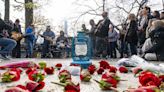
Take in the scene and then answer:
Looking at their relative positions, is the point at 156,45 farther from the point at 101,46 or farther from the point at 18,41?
the point at 18,41

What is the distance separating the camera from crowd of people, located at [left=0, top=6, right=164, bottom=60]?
32.4 ft

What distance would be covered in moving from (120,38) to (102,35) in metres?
0.72

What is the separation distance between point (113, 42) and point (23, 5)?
8096 millimetres

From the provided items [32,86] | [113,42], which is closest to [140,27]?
[113,42]

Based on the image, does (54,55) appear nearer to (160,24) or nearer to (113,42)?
(113,42)

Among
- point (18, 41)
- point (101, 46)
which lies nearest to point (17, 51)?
point (18, 41)

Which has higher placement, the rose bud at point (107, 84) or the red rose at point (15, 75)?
the rose bud at point (107, 84)

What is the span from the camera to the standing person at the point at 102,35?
41.9ft

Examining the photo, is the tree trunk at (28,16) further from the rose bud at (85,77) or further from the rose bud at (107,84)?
the rose bud at (107,84)

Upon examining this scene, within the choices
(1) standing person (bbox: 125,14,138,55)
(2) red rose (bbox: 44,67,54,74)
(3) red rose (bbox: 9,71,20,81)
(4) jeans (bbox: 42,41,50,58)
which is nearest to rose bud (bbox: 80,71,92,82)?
(3) red rose (bbox: 9,71,20,81)

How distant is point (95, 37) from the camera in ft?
46.6

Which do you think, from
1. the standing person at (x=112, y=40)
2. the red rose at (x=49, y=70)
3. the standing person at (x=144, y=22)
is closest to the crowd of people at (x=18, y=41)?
the standing person at (x=112, y=40)

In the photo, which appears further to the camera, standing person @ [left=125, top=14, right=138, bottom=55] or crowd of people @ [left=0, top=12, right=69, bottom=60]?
crowd of people @ [left=0, top=12, right=69, bottom=60]

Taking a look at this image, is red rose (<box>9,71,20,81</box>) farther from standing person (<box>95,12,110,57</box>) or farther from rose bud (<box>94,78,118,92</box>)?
standing person (<box>95,12,110,57</box>)
